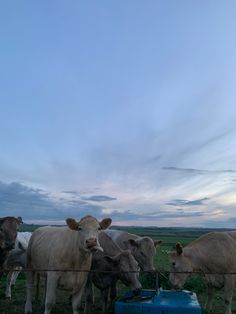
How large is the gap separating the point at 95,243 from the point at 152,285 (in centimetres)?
627

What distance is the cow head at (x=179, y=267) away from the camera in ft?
30.9

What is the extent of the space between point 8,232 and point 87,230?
255 centimetres

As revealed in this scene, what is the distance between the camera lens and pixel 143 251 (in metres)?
9.89

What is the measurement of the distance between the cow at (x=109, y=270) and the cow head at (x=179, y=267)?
1.29m

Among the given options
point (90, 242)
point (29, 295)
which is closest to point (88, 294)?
point (29, 295)

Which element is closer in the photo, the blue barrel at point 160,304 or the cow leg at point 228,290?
the blue barrel at point 160,304

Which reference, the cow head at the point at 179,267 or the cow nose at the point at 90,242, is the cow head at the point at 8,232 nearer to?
the cow nose at the point at 90,242

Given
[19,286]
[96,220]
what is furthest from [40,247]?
[19,286]

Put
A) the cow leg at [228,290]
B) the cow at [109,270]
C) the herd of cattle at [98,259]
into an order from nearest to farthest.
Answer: the herd of cattle at [98,259], the cow at [109,270], the cow leg at [228,290]

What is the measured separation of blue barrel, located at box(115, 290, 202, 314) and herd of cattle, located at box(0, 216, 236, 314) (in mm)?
480

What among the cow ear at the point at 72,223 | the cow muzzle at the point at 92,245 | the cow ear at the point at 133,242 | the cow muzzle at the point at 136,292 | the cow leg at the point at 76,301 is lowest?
the cow leg at the point at 76,301

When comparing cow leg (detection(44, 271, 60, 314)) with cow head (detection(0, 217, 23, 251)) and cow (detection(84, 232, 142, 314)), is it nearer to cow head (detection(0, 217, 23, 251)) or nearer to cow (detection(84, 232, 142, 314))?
cow (detection(84, 232, 142, 314))

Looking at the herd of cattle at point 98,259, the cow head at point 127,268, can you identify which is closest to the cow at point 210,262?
the herd of cattle at point 98,259

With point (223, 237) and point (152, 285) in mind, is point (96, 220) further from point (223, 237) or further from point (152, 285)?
point (152, 285)
